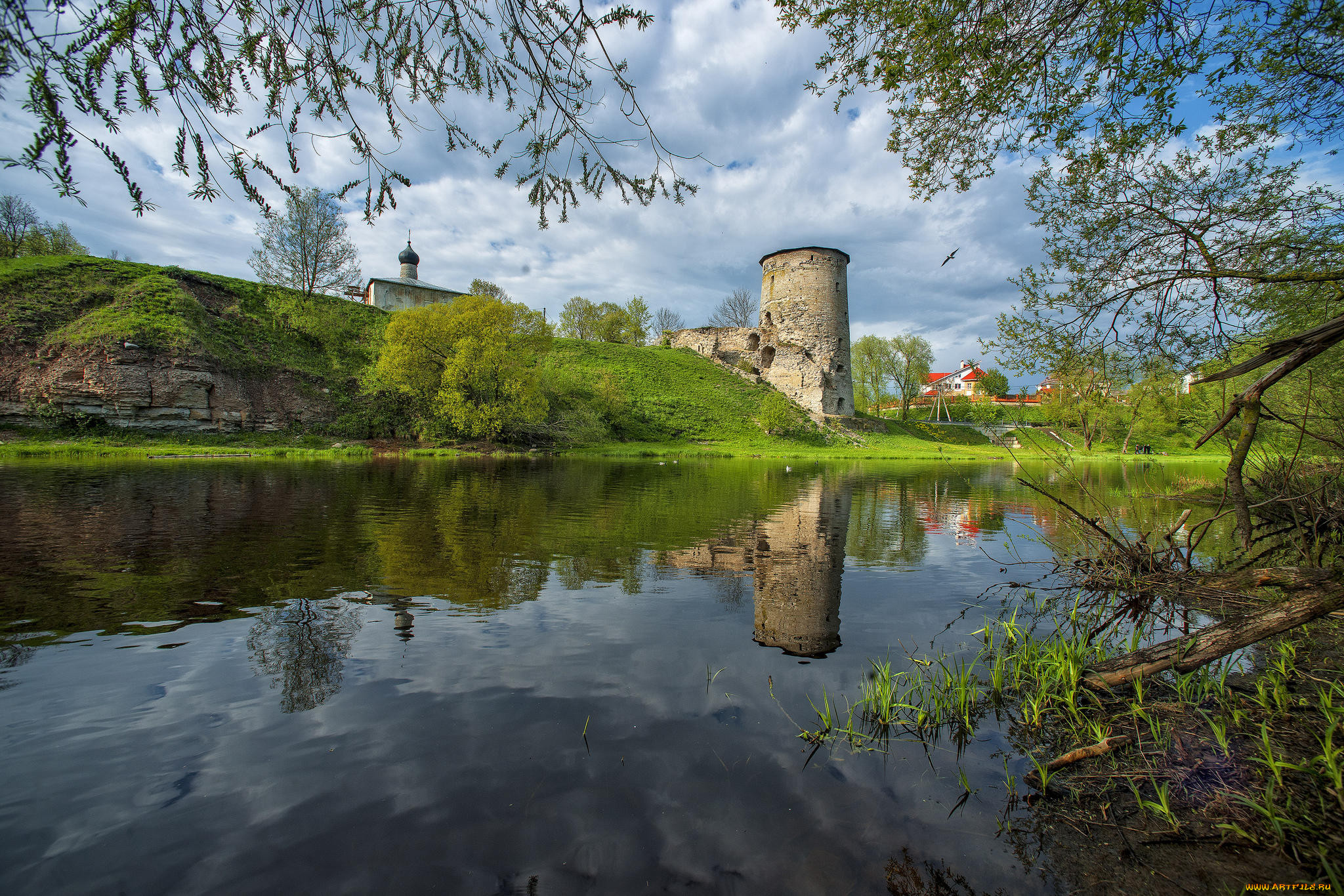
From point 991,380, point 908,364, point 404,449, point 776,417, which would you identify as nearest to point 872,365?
point 908,364

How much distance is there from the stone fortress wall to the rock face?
115 feet

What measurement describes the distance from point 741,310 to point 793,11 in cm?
6751

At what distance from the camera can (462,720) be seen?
10.7ft

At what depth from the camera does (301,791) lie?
258cm

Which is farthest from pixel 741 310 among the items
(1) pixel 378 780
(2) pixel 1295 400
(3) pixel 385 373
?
(1) pixel 378 780

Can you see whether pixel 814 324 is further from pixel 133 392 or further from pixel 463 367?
pixel 133 392

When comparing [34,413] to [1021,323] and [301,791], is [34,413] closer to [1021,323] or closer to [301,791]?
[301,791]

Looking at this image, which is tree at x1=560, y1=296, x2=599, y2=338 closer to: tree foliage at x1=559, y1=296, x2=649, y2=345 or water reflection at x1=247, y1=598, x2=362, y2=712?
A: tree foliage at x1=559, y1=296, x2=649, y2=345

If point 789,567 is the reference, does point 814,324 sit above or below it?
above

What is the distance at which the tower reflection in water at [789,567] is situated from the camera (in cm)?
489

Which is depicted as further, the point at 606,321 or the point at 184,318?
the point at 606,321

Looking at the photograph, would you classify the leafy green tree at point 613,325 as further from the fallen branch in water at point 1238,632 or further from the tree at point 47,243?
the fallen branch in water at point 1238,632

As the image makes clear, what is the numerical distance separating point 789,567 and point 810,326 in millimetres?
39441

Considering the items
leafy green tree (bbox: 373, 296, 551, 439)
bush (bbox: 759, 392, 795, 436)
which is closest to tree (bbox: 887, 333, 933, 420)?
bush (bbox: 759, 392, 795, 436)
